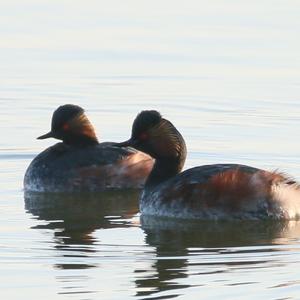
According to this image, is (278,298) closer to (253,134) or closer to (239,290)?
(239,290)

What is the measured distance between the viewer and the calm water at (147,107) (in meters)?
11.7

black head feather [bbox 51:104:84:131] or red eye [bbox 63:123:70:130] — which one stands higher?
black head feather [bbox 51:104:84:131]

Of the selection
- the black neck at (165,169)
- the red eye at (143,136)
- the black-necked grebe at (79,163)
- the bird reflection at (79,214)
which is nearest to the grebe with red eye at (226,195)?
the black neck at (165,169)

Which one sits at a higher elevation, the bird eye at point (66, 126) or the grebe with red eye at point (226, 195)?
the bird eye at point (66, 126)

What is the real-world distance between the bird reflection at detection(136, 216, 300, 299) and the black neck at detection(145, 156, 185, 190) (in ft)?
1.89

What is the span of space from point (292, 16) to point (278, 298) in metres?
13.7

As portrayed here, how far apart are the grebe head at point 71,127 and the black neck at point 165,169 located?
1979 mm

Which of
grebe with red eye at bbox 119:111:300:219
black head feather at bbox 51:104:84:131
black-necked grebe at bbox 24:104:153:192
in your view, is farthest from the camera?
black head feather at bbox 51:104:84:131

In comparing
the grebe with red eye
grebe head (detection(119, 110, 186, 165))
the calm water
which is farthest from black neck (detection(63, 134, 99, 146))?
the grebe with red eye

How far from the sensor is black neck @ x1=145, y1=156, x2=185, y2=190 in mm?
14859

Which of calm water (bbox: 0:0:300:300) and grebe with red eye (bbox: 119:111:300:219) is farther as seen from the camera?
grebe with red eye (bbox: 119:111:300:219)

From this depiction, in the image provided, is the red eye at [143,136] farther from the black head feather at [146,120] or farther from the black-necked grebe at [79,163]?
the black-necked grebe at [79,163]

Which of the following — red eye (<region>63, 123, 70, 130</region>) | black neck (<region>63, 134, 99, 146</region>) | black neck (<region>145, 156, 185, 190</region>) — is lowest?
black neck (<region>145, 156, 185, 190</region>)

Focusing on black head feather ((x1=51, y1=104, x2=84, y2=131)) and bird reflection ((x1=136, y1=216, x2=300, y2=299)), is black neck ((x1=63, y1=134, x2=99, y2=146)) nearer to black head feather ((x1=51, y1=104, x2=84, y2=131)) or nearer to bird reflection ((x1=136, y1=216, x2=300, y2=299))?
black head feather ((x1=51, y1=104, x2=84, y2=131))
